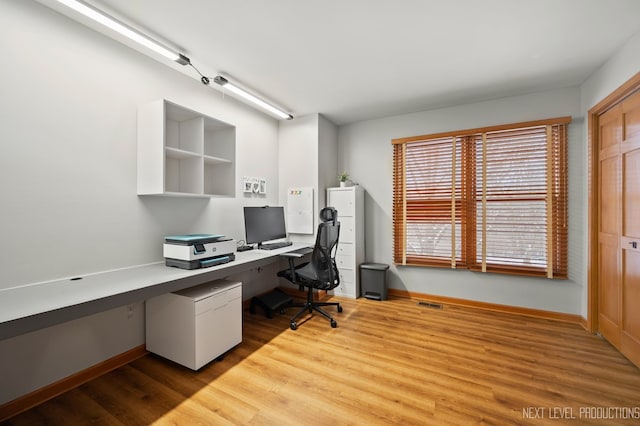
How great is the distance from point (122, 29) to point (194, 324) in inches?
92.3

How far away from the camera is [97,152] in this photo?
2.16 m

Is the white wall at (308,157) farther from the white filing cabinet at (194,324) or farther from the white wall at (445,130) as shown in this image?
the white filing cabinet at (194,324)

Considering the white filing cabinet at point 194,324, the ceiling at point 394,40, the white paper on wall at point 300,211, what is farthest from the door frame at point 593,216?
the white filing cabinet at point 194,324

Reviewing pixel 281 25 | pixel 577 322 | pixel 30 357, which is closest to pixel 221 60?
pixel 281 25

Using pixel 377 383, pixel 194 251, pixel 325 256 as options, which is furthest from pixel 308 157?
pixel 377 383

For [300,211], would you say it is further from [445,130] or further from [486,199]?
[486,199]

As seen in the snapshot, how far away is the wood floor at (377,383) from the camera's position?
1703 mm

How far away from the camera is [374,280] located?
3.91 meters

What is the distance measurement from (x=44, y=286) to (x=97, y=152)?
1052 mm

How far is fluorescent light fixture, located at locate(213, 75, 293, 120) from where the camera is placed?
2.84m

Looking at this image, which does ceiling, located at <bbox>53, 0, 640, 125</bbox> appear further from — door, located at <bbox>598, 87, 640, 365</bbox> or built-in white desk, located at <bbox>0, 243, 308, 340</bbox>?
built-in white desk, located at <bbox>0, 243, 308, 340</bbox>

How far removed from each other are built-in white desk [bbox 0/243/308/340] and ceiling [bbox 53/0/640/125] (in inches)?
77.6

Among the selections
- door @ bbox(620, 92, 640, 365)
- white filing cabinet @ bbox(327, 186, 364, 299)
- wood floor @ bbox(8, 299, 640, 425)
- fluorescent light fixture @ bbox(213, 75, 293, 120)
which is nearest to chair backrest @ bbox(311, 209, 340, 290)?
wood floor @ bbox(8, 299, 640, 425)

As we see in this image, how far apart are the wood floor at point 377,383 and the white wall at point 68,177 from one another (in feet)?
1.12
